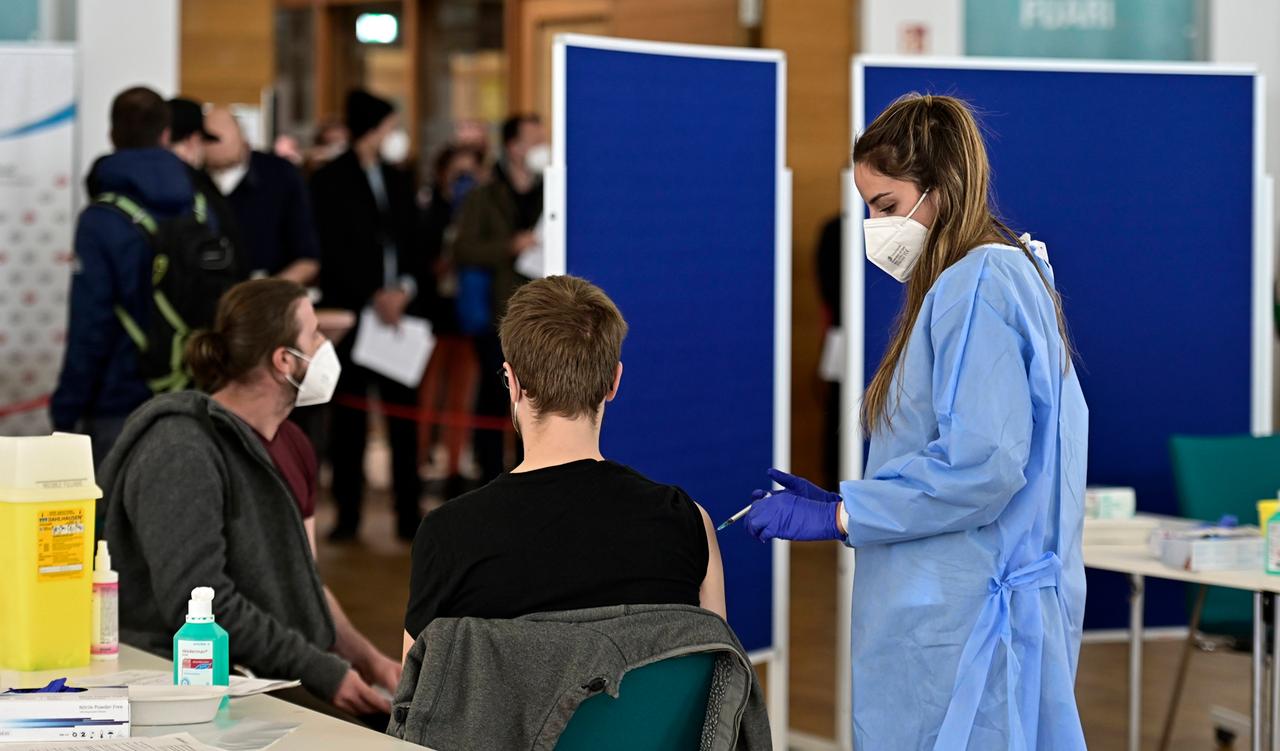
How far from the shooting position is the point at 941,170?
7.32 feet

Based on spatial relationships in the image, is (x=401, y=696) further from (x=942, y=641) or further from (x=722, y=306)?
(x=722, y=306)

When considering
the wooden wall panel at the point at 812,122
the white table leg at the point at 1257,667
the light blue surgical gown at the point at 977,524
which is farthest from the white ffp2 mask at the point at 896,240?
the wooden wall panel at the point at 812,122

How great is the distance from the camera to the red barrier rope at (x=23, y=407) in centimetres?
509

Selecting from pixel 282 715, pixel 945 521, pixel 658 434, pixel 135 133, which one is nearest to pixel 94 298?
pixel 135 133

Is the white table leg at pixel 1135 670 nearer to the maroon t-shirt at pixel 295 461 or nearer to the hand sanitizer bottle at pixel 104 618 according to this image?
the maroon t-shirt at pixel 295 461

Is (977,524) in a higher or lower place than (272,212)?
lower

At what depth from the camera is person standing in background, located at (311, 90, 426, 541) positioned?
6535 millimetres

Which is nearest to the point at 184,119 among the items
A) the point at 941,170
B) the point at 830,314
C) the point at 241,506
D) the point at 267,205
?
the point at 267,205

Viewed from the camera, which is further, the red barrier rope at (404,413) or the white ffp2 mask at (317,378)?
the red barrier rope at (404,413)

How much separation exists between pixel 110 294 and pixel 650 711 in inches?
110

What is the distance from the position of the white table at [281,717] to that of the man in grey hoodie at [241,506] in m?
0.30

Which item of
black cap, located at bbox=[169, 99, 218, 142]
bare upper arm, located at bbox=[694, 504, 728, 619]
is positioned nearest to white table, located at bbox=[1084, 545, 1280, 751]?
bare upper arm, located at bbox=[694, 504, 728, 619]

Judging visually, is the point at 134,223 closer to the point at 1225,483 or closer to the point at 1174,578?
the point at 1174,578

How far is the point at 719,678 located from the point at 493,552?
298 millimetres
